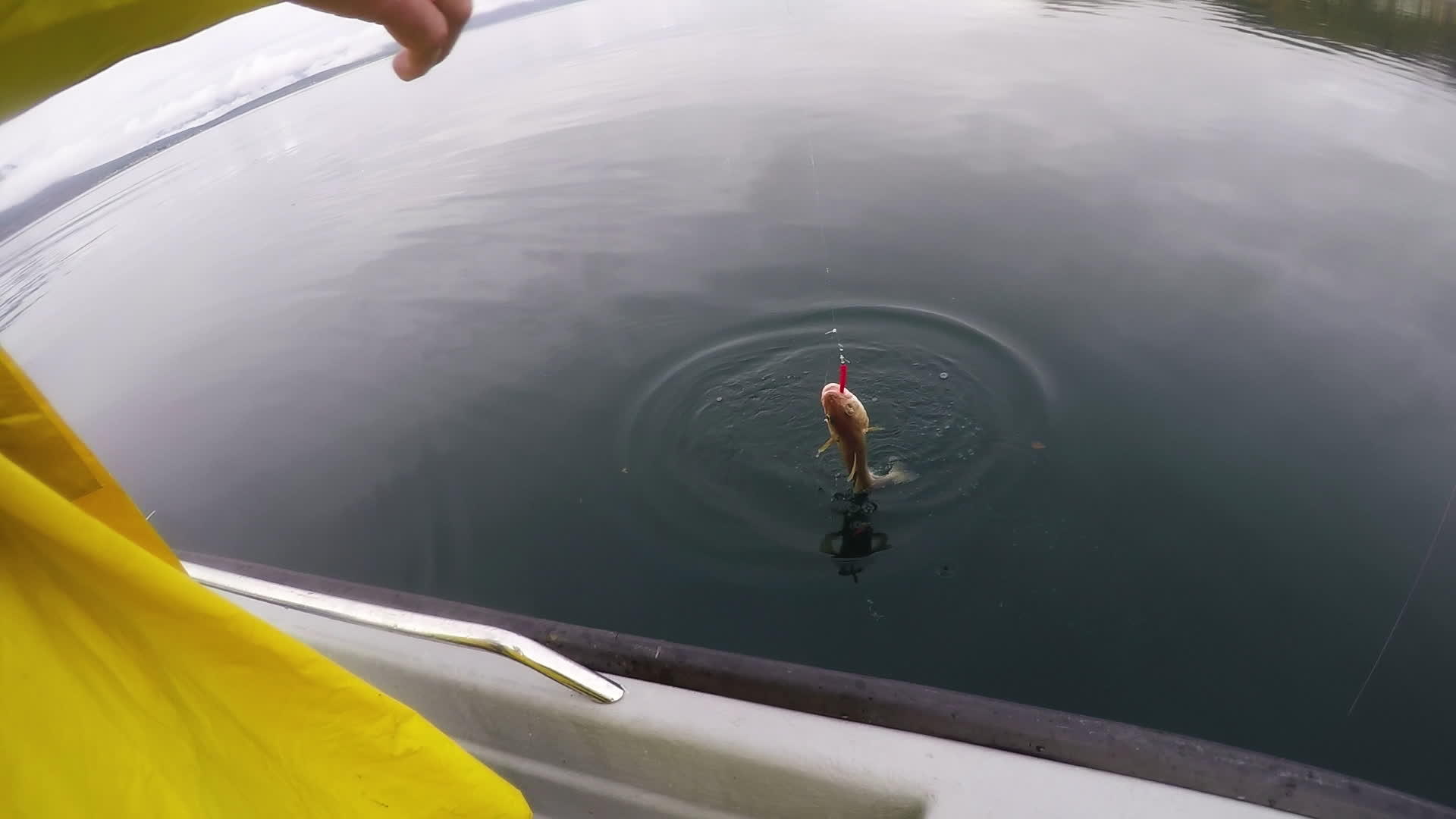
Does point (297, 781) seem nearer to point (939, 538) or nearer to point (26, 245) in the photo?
point (939, 538)

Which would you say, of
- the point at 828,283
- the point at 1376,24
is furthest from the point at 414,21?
the point at 1376,24

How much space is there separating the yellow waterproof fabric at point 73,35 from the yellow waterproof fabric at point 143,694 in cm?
40

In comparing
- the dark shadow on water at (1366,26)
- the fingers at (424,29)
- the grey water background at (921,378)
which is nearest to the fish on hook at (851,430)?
the grey water background at (921,378)

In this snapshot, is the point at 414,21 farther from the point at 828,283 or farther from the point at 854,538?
the point at 828,283

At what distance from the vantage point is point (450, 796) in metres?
1.36

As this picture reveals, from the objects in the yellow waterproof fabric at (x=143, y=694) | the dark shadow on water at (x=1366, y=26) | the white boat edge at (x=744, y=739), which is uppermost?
the dark shadow on water at (x=1366, y=26)

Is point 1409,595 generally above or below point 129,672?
below

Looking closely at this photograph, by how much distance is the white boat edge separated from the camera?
1.70 metres

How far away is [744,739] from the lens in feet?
6.34

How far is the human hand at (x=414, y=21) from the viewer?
1130mm

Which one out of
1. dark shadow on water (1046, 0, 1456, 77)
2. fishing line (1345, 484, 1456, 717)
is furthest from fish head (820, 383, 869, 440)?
dark shadow on water (1046, 0, 1456, 77)

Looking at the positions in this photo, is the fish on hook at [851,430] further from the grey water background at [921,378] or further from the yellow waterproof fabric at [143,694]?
the yellow waterproof fabric at [143,694]

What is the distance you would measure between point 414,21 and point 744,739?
1.73 meters

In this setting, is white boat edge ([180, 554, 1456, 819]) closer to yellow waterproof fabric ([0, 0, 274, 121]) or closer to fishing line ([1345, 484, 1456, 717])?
yellow waterproof fabric ([0, 0, 274, 121])
